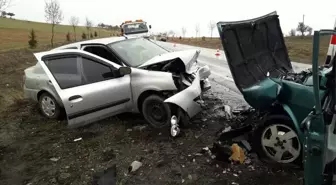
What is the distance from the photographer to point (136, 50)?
668cm

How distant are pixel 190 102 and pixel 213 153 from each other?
43.5 inches

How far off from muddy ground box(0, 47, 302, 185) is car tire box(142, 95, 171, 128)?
15cm

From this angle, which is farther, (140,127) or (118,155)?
(140,127)

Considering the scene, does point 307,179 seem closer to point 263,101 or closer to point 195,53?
point 263,101

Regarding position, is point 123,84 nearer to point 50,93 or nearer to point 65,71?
point 65,71

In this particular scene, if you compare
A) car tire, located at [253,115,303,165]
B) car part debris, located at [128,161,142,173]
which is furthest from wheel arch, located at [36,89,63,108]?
car tire, located at [253,115,303,165]

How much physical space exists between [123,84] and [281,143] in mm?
2995

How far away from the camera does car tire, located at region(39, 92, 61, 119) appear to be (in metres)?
6.52

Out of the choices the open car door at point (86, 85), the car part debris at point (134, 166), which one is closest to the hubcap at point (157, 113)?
the open car door at point (86, 85)

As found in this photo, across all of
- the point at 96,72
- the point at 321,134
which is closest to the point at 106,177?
the point at 96,72

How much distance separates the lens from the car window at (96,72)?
230 inches

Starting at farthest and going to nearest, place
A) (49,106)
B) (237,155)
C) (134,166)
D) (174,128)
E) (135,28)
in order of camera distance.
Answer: (135,28), (49,106), (174,128), (134,166), (237,155)

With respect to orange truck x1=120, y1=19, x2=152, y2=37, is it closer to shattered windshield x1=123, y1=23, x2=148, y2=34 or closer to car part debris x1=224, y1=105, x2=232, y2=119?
shattered windshield x1=123, y1=23, x2=148, y2=34

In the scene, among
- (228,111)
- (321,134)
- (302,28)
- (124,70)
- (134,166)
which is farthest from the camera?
(302,28)
